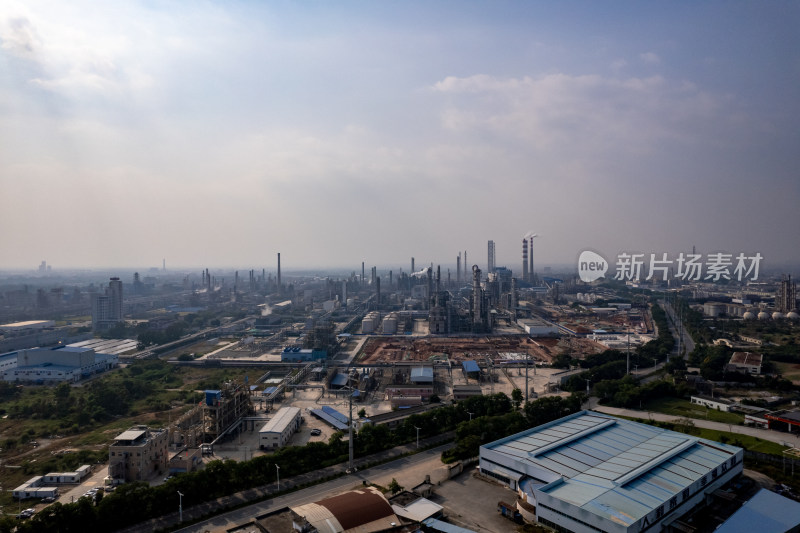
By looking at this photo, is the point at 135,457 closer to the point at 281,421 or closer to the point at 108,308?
the point at 281,421

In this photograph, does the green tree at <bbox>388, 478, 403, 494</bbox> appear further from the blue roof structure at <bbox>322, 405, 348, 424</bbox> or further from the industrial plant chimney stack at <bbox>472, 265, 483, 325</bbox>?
the industrial plant chimney stack at <bbox>472, 265, 483, 325</bbox>

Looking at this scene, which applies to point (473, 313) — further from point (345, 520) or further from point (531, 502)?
point (345, 520)

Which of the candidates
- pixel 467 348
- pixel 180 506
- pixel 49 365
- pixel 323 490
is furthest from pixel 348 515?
pixel 49 365

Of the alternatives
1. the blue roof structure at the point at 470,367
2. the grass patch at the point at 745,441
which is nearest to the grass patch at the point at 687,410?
the grass patch at the point at 745,441

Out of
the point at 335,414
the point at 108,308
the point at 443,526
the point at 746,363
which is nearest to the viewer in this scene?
the point at 443,526

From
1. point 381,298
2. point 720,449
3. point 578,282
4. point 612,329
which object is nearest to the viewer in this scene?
point 720,449

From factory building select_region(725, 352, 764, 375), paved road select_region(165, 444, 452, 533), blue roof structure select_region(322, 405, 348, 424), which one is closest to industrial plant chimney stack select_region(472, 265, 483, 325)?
factory building select_region(725, 352, 764, 375)

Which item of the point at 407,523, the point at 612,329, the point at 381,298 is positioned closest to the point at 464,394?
the point at 407,523
